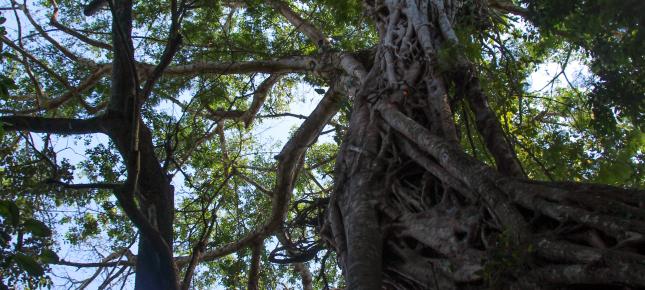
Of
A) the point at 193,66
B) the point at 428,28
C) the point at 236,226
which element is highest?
the point at 193,66

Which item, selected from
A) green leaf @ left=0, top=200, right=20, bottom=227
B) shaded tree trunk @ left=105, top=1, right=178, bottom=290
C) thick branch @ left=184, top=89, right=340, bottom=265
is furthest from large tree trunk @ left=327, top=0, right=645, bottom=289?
thick branch @ left=184, top=89, right=340, bottom=265

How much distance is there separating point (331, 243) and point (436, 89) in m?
1.41

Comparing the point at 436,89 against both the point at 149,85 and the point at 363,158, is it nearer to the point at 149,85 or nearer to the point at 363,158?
the point at 363,158

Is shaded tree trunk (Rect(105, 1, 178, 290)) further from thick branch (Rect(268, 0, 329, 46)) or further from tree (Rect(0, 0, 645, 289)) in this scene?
thick branch (Rect(268, 0, 329, 46))

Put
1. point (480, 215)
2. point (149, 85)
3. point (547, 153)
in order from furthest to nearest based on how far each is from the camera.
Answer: point (547, 153), point (149, 85), point (480, 215)

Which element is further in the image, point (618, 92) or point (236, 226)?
point (236, 226)

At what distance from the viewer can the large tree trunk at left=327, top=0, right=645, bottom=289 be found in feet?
7.63

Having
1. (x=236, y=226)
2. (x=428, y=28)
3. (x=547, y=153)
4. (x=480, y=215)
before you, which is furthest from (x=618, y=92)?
(x=236, y=226)

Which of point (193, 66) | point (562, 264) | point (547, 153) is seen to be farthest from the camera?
point (193, 66)

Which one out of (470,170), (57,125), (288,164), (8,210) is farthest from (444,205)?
(288,164)

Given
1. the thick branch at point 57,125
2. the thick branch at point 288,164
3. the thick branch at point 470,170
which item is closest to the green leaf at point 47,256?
the thick branch at point 57,125

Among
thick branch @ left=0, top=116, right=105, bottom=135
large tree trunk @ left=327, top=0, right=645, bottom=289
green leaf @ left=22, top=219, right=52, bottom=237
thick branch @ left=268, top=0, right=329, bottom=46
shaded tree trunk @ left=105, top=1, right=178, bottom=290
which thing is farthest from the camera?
thick branch @ left=268, top=0, right=329, bottom=46

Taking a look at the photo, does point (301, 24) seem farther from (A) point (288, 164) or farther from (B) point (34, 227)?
(B) point (34, 227)

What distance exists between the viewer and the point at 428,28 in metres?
5.08
